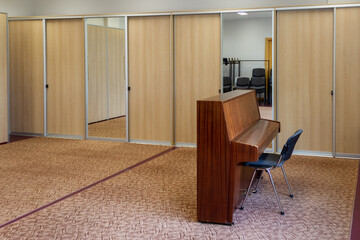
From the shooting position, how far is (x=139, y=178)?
565 centimetres

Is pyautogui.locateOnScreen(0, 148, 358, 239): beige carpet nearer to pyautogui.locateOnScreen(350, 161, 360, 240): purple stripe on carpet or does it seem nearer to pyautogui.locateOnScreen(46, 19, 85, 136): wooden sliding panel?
pyautogui.locateOnScreen(350, 161, 360, 240): purple stripe on carpet

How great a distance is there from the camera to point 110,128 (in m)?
8.48

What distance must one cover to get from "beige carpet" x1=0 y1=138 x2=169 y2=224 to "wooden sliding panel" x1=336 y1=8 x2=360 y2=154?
2928 mm

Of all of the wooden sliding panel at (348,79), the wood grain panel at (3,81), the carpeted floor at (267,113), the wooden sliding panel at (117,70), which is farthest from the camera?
the wooden sliding panel at (117,70)

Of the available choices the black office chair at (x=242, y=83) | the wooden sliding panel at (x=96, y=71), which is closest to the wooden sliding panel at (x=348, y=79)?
the wooden sliding panel at (x=96, y=71)

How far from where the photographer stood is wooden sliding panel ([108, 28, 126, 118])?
8125 millimetres

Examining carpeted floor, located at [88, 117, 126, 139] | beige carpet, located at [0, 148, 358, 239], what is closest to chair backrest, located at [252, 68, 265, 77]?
carpeted floor, located at [88, 117, 126, 139]

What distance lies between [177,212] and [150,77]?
3987mm

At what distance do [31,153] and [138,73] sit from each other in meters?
2.30

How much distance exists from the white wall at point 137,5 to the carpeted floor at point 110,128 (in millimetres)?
2076

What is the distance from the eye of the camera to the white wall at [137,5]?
749 cm

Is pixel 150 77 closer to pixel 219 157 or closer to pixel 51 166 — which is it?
pixel 51 166

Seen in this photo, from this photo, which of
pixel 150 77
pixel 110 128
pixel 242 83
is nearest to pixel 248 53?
pixel 242 83

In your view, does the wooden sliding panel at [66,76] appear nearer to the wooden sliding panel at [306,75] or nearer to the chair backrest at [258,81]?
the wooden sliding panel at [306,75]
